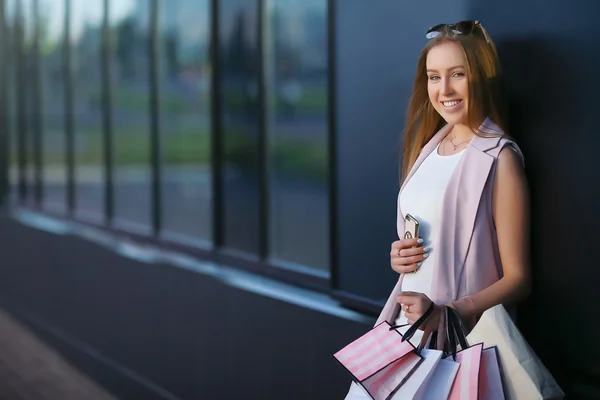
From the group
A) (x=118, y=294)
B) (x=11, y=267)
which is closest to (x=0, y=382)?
(x=118, y=294)

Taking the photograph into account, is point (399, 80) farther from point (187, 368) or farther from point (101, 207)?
point (101, 207)

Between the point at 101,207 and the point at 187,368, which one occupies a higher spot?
the point at 101,207

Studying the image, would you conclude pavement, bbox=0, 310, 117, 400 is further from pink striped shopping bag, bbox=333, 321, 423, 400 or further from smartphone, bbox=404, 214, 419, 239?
pink striped shopping bag, bbox=333, 321, 423, 400

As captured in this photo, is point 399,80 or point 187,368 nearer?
point 399,80

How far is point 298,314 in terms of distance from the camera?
441 centimetres

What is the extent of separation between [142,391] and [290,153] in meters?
1.94

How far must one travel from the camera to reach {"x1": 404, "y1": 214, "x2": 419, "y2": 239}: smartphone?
2.80m

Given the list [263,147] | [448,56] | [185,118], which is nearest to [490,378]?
[448,56]

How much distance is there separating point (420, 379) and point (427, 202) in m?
0.61

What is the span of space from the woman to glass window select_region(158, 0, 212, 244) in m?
3.04

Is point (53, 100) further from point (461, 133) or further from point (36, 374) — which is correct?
point (461, 133)

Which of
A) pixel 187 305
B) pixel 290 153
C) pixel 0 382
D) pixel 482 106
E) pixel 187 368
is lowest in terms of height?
pixel 0 382

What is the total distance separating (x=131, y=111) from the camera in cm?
730

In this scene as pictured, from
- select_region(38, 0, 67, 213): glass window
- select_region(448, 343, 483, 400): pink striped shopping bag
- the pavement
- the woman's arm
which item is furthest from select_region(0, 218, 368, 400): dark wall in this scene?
select_region(448, 343, 483, 400): pink striped shopping bag
